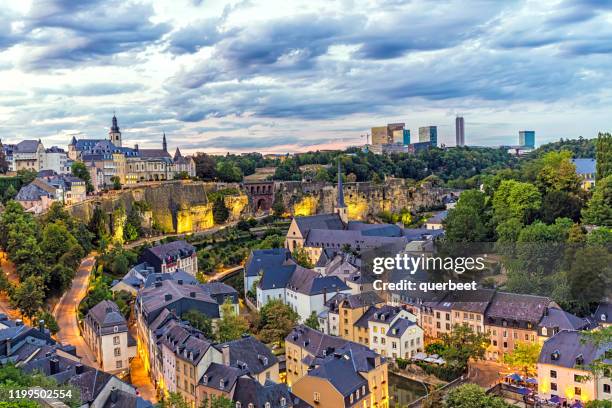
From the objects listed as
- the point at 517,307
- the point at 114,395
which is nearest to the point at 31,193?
the point at 114,395

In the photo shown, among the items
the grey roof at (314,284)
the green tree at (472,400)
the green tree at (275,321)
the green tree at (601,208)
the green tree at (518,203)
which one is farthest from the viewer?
the green tree at (518,203)

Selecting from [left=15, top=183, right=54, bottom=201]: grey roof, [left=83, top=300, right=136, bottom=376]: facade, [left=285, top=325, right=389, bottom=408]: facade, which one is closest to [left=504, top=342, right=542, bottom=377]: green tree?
[left=285, top=325, right=389, bottom=408]: facade

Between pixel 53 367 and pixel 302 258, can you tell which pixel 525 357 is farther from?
pixel 302 258

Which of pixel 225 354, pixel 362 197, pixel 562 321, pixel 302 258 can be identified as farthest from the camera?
pixel 362 197

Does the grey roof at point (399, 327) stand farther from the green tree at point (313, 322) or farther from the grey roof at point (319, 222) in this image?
the grey roof at point (319, 222)

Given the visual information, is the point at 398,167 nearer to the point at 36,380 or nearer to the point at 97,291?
the point at 97,291

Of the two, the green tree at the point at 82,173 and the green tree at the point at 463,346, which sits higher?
the green tree at the point at 82,173

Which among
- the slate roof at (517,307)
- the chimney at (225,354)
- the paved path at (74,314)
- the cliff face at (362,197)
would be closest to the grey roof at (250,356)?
the chimney at (225,354)

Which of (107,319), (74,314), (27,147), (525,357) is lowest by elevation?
(525,357)
